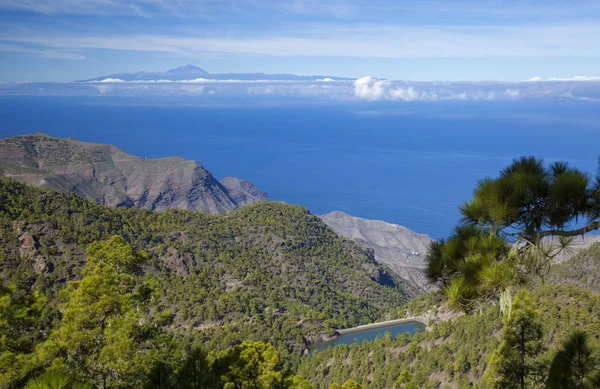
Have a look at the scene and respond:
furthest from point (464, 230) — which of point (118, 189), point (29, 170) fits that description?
point (118, 189)

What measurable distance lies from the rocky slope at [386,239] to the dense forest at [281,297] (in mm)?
28918

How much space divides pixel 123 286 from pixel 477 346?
1055 inches

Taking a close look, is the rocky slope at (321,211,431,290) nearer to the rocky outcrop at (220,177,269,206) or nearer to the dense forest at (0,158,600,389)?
the dense forest at (0,158,600,389)

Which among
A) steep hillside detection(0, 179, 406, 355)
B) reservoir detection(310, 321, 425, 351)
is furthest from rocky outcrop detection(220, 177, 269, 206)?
reservoir detection(310, 321, 425, 351)

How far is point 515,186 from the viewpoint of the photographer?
6.36m

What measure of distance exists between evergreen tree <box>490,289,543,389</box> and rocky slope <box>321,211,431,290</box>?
81.4 metres

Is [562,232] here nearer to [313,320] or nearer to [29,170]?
[313,320]

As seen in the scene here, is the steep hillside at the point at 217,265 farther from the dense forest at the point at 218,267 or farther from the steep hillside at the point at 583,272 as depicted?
the steep hillside at the point at 583,272

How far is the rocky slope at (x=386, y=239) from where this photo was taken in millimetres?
101062

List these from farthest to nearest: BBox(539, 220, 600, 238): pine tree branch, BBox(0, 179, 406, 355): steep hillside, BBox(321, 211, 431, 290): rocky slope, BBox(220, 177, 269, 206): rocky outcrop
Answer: BBox(220, 177, 269, 206): rocky outcrop
BBox(321, 211, 431, 290): rocky slope
BBox(0, 179, 406, 355): steep hillside
BBox(539, 220, 600, 238): pine tree branch

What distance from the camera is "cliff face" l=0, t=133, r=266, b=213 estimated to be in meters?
116

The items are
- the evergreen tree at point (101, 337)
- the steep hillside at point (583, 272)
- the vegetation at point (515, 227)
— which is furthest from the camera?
the steep hillside at point (583, 272)

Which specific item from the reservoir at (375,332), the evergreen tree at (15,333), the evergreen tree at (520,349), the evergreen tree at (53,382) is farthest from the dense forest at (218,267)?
the evergreen tree at (53,382)

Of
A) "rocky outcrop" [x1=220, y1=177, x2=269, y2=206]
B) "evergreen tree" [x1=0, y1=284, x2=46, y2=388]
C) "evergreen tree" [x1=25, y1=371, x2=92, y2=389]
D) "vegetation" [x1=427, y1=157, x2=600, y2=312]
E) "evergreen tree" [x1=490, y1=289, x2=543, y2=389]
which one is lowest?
"rocky outcrop" [x1=220, y1=177, x2=269, y2=206]
